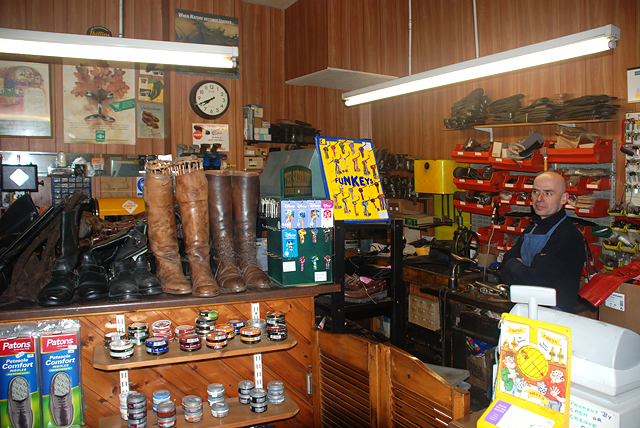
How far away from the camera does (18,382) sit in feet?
6.05

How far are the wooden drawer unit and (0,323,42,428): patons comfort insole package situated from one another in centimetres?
319

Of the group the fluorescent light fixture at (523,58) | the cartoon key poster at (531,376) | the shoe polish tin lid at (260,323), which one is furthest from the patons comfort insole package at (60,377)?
the fluorescent light fixture at (523,58)

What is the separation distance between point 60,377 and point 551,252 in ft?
9.71

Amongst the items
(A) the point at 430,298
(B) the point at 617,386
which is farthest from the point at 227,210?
(A) the point at 430,298

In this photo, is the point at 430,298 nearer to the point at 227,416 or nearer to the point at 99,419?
the point at 227,416

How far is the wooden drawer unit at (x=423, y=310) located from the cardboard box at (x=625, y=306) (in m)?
1.36

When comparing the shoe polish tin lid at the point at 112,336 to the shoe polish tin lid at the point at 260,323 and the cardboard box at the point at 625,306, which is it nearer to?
the shoe polish tin lid at the point at 260,323

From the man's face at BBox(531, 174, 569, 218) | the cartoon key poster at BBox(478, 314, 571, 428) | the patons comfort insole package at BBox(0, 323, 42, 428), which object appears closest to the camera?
the cartoon key poster at BBox(478, 314, 571, 428)

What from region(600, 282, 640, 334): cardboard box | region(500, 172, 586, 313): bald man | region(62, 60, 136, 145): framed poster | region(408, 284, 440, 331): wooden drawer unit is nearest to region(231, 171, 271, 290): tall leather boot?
region(500, 172, 586, 313): bald man

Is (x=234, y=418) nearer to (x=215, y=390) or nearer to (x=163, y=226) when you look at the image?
(x=215, y=390)

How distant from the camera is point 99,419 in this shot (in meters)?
2.07

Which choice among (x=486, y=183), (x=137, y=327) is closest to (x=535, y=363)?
(x=137, y=327)

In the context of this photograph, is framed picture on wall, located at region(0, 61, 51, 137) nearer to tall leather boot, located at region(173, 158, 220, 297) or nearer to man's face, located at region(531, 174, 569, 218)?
tall leather boot, located at region(173, 158, 220, 297)

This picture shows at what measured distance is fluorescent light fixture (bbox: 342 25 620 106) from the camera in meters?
2.04
